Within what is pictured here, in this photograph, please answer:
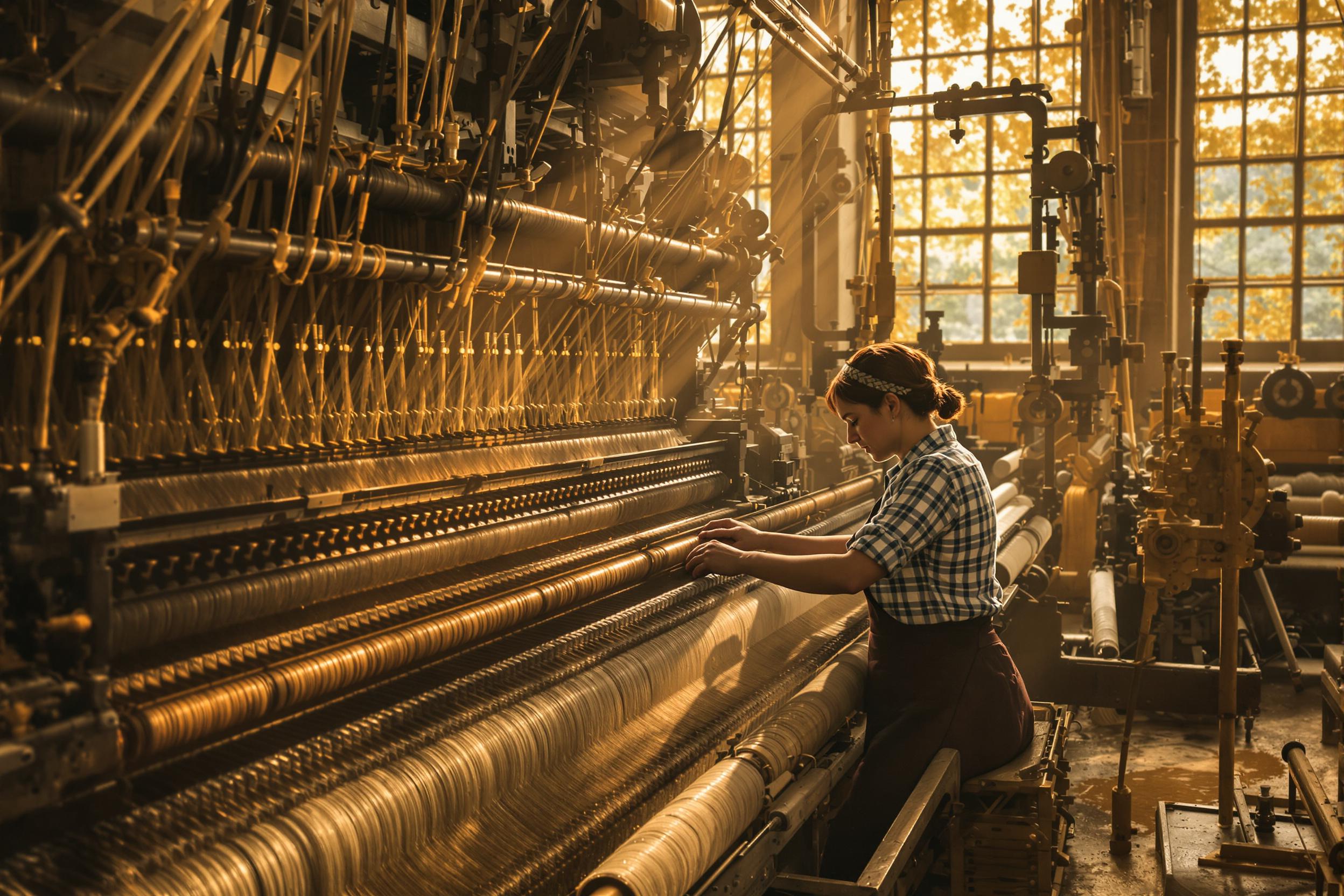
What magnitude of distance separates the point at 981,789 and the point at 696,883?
1290 mm

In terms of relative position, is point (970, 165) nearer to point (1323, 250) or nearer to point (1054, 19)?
point (1054, 19)

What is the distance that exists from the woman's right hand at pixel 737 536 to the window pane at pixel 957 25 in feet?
37.9

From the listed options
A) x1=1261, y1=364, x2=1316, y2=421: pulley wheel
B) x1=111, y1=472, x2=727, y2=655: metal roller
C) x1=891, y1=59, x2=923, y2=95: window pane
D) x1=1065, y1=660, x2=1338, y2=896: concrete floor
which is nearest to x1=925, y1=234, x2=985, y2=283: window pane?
x1=891, y1=59, x2=923, y2=95: window pane

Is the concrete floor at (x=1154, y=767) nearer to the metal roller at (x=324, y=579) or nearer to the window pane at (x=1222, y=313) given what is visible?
the metal roller at (x=324, y=579)

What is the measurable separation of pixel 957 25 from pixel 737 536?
12.0 meters

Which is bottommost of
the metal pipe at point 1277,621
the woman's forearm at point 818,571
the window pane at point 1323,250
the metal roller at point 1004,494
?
the metal pipe at point 1277,621

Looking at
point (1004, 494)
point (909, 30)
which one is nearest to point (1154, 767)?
point (1004, 494)

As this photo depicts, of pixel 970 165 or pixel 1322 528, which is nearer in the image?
pixel 1322 528

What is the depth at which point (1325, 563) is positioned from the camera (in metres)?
7.63

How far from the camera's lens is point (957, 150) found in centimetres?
1391

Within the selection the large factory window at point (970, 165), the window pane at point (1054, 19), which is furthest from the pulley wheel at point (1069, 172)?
the window pane at point (1054, 19)

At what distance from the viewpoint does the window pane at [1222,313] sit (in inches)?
515

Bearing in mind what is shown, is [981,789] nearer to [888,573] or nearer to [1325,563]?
[888,573]

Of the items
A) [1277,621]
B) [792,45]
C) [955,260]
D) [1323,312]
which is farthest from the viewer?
[955,260]
